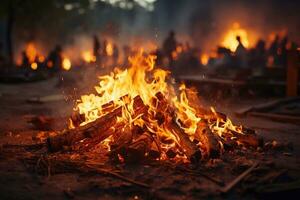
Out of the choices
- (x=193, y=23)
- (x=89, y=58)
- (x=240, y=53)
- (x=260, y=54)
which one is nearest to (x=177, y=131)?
(x=240, y=53)

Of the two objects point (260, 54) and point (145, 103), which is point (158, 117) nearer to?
point (145, 103)

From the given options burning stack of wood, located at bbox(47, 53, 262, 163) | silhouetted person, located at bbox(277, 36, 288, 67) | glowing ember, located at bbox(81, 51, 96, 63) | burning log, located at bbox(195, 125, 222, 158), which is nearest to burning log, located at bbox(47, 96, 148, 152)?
burning stack of wood, located at bbox(47, 53, 262, 163)

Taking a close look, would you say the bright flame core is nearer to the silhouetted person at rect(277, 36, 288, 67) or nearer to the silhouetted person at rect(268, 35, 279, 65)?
the silhouetted person at rect(277, 36, 288, 67)

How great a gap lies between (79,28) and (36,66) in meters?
29.5

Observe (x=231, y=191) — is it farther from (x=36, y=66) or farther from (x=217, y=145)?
(x=36, y=66)

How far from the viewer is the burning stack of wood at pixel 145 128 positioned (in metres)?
6.89

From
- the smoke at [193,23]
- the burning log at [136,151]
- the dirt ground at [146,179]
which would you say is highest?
the smoke at [193,23]

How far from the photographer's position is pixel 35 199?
5.35m

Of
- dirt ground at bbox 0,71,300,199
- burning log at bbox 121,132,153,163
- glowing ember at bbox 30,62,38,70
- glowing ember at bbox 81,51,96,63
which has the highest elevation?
glowing ember at bbox 81,51,96,63

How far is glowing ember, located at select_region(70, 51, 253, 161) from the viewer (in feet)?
23.2

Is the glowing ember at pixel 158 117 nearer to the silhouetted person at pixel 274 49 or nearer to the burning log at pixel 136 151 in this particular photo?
the burning log at pixel 136 151

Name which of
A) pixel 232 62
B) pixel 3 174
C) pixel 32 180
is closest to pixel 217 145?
pixel 32 180

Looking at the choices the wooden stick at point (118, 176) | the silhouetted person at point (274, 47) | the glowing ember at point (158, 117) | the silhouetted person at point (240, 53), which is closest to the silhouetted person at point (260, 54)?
the silhouetted person at point (274, 47)

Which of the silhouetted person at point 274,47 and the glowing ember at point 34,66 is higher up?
the silhouetted person at point 274,47
